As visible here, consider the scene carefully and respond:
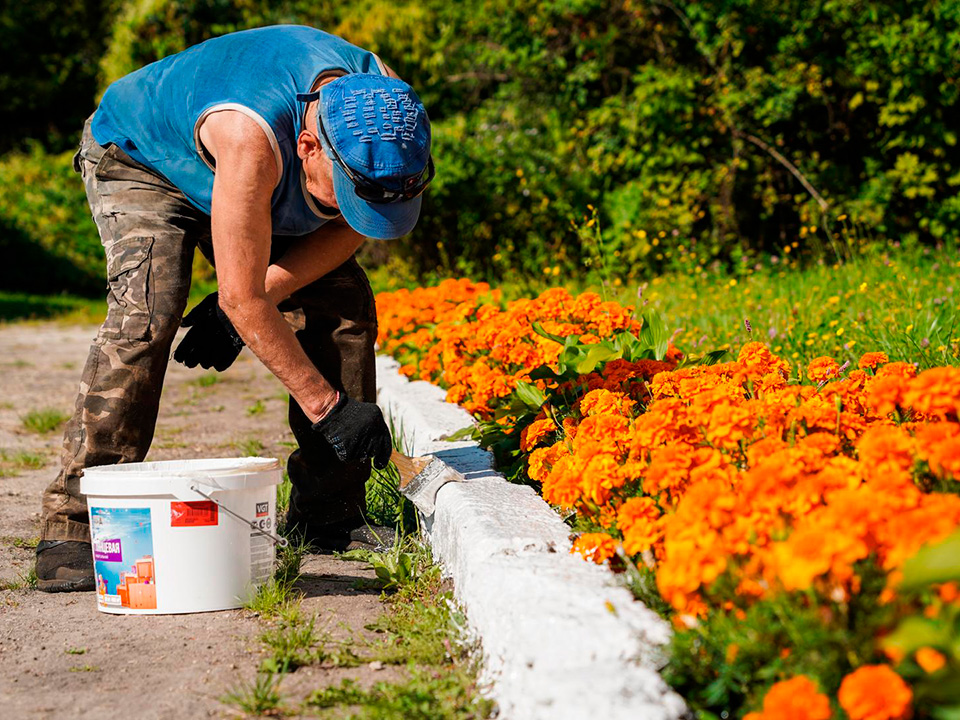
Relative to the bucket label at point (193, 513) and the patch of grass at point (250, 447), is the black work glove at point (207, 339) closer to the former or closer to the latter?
the bucket label at point (193, 513)

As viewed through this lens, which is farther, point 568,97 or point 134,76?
point 568,97

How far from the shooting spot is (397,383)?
513cm

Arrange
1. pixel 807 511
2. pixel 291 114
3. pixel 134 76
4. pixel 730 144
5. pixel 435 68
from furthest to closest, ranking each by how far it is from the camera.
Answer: pixel 435 68 → pixel 730 144 → pixel 134 76 → pixel 291 114 → pixel 807 511

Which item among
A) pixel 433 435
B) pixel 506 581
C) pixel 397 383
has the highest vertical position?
pixel 506 581

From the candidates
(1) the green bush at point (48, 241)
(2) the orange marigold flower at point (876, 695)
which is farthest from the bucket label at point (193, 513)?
(1) the green bush at point (48, 241)

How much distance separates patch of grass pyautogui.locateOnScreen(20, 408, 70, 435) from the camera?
221 inches

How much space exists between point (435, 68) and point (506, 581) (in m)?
A: 11.2

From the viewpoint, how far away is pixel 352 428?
109 inches

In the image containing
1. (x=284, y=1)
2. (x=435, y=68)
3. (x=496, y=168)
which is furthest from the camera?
(x=284, y=1)

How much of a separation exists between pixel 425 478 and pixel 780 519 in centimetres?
152

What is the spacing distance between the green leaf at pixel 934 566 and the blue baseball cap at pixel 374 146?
1.65 m

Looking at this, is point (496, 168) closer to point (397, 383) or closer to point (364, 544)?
point (397, 383)

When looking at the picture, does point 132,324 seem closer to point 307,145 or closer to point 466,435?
point 307,145

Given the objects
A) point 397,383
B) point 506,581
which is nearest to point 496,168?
point 397,383
